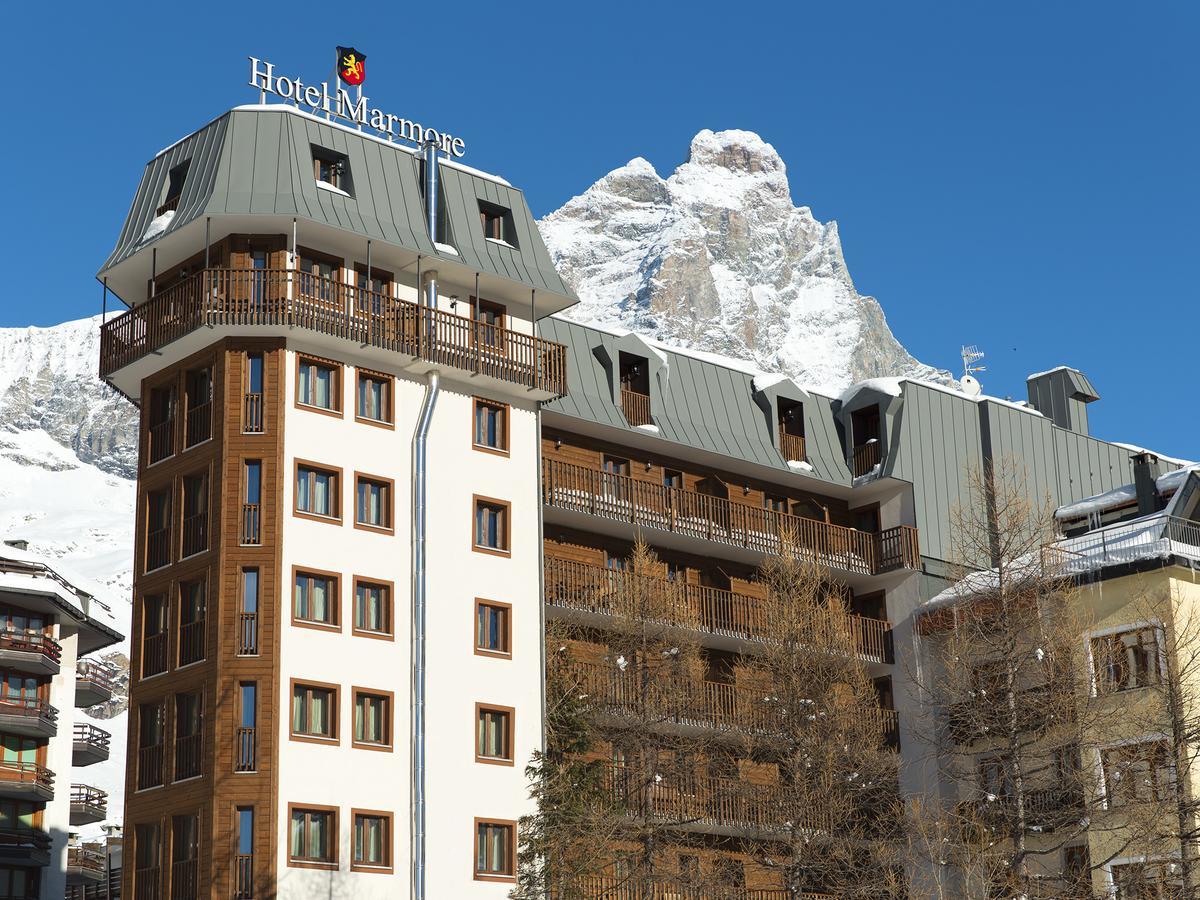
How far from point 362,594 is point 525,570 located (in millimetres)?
6084

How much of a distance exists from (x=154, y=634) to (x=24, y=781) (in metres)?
30.7

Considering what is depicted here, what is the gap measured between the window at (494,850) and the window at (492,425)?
11638mm

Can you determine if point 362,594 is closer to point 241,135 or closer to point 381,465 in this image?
point 381,465

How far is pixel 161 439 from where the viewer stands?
5597cm

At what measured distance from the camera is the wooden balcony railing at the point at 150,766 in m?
52.2

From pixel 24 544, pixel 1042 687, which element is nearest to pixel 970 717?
pixel 1042 687

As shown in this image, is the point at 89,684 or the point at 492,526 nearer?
the point at 492,526

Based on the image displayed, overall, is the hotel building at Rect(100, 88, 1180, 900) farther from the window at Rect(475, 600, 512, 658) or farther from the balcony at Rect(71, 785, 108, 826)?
the balcony at Rect(71, 785, 108, 826)

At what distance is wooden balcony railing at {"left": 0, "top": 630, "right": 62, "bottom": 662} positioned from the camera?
8169cm

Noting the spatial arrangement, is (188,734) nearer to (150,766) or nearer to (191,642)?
(150,766)

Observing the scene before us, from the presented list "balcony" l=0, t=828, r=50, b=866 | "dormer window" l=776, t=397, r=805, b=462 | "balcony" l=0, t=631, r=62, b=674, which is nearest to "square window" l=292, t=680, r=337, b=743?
"dormer window" l=776, t=397, r=805, b=462

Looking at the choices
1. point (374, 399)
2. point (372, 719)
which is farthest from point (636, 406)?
point (372, 719)

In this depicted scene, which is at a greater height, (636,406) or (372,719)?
(636,406)

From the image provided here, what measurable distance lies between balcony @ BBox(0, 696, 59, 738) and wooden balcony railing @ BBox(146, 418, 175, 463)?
29059mm
